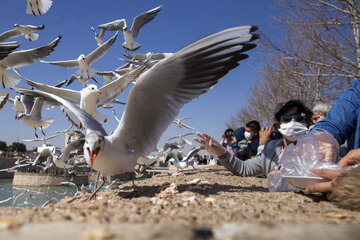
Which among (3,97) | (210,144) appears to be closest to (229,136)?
(210,144)

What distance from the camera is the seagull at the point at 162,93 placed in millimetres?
2393

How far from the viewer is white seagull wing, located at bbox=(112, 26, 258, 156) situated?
237cm

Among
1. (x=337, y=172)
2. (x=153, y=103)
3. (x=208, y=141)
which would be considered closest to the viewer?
(x=337, y=172)

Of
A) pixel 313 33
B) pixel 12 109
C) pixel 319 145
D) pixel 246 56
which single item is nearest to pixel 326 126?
pixel 319 145

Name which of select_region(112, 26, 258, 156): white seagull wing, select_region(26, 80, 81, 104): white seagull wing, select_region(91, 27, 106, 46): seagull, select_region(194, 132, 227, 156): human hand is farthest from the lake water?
select_region(91, 27, 106, 46): seagull

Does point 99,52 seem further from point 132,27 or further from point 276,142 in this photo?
point 276,142

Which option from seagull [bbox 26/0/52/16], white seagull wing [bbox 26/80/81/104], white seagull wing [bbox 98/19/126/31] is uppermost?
white seagull wing [bbox 98/19/126/31]

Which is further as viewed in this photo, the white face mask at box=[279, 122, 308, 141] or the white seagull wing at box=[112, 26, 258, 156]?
the white face mask at box=[279, 122, 308, 141]

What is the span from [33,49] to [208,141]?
5509 mm

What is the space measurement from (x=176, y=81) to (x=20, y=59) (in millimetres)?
5464

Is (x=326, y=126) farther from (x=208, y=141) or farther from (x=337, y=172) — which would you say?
(x=208, y=141)

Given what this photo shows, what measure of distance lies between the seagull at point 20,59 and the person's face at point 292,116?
588 centimetres

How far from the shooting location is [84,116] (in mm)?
2863

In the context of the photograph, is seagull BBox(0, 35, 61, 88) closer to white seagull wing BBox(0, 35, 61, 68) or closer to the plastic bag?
white seagull wing BBox(0, 35, 61, 68)
